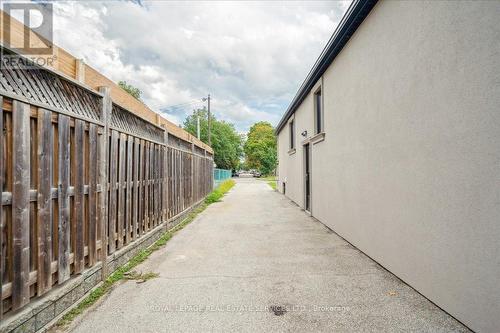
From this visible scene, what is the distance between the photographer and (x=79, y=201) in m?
2.65

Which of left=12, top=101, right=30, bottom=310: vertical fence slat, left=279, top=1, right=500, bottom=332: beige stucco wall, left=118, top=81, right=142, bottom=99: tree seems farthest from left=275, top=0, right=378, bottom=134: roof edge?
left=118, top=81, right=142, bottom=99: tree

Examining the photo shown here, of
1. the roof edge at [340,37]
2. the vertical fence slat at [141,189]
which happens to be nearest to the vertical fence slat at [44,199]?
the vertical fence slat at [141,189]

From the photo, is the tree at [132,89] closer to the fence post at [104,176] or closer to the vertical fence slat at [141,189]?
the vertical fence slat at [141,189]

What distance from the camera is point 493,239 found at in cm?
200

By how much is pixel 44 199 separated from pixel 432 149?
394cm

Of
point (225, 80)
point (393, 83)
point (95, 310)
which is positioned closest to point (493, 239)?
point (393, 83)

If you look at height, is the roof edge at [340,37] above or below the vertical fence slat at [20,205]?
above

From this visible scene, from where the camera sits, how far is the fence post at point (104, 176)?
310cm

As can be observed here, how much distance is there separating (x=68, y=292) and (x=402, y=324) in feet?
10.8

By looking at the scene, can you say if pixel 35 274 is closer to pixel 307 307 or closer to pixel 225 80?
pixel 307 307

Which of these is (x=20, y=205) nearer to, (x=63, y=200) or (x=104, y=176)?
(x=63, y=200)

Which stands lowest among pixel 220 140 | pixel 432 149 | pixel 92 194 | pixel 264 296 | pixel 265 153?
pixel 264 296

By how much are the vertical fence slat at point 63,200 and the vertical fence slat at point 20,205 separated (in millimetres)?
373

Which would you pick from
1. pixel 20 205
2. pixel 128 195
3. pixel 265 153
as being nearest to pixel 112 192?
pixel 128 195
